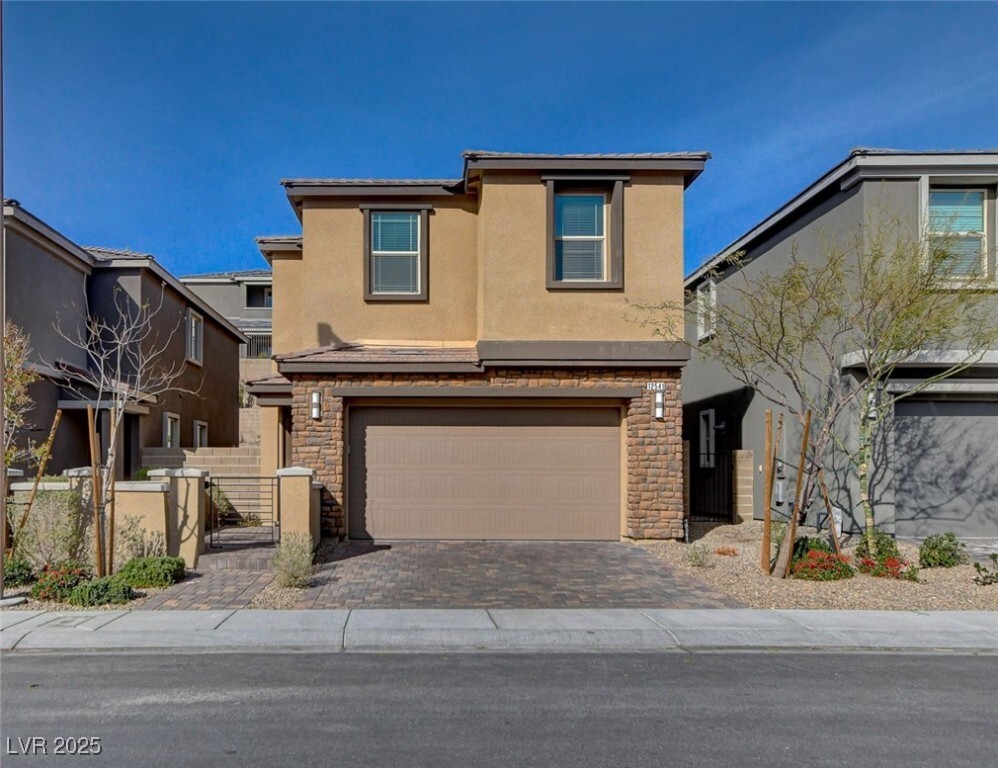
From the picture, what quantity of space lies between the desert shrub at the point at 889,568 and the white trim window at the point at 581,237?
6314mm

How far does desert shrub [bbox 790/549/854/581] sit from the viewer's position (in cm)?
1035

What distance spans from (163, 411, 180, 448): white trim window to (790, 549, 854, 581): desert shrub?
15382mm

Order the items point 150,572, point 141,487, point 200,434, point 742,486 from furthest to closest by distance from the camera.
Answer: point 200,434 → point 742,486 → point 141,487 → point 150,572

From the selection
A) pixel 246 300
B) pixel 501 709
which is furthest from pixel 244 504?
pixel 246 300

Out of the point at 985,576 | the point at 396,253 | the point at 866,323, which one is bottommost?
the point at 985,576

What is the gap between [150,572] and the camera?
982 cm

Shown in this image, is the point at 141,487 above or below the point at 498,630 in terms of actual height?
above

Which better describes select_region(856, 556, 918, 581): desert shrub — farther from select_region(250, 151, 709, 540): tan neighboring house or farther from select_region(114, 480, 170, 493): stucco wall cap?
select_region(114, 480, 170, 493): stucco wall cap

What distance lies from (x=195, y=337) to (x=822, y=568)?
18.2 m

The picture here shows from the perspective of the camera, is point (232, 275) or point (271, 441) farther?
point (232, 275)

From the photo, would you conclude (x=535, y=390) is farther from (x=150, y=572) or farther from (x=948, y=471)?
(x=948, y=471)

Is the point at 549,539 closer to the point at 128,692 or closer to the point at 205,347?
the point at 128,692

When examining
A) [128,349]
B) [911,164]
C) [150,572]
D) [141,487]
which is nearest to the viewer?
[150,572]

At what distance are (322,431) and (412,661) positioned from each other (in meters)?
6.65
